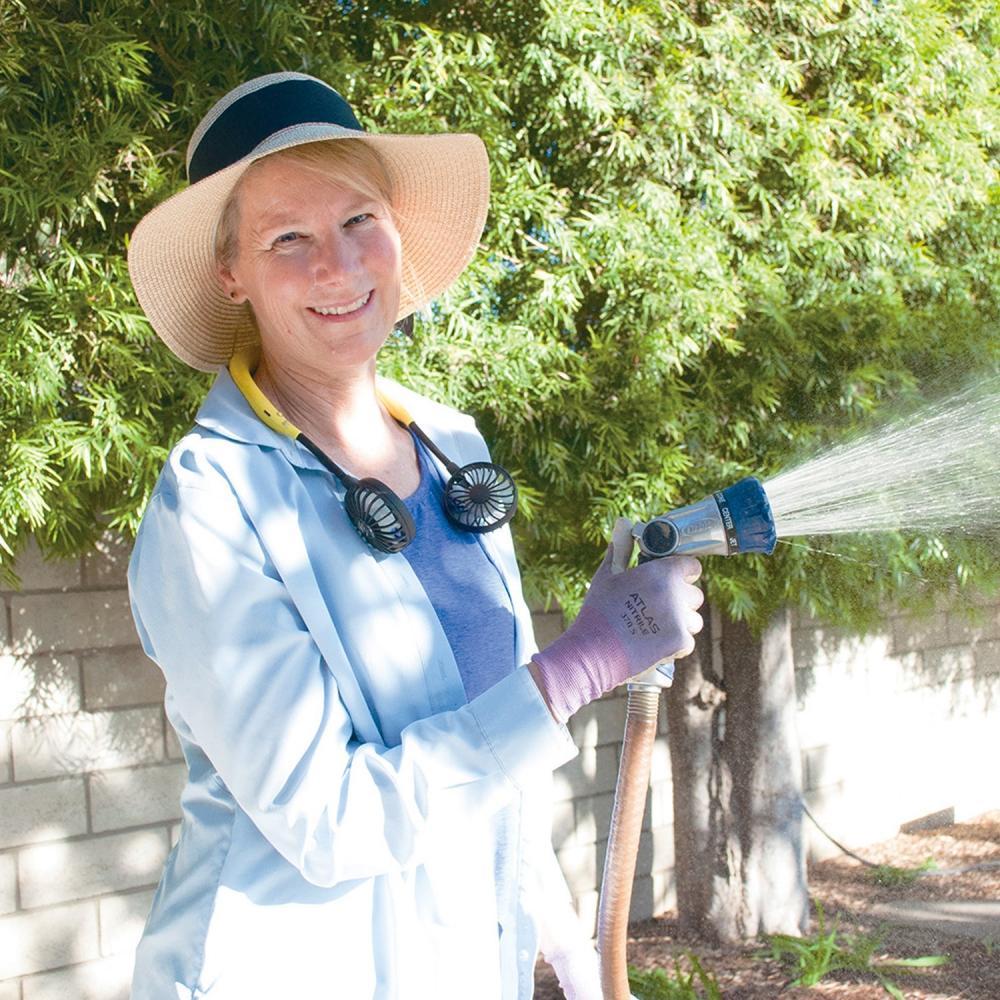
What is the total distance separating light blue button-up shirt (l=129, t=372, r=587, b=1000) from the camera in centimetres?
143

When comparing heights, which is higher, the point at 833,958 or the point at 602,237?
the point at 602,237

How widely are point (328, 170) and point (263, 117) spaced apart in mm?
107

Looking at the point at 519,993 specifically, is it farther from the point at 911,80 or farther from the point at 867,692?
the point at 867,692

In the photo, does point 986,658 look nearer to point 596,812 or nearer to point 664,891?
point 664,891

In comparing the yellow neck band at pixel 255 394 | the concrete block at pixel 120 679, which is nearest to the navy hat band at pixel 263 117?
the yellow neck band at pixel 255 394

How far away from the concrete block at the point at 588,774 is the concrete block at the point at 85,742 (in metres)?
1.78

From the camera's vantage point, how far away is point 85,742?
387 cm

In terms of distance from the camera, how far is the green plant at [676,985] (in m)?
4.45

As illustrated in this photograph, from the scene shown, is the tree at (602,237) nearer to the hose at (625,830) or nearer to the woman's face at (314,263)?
the woman's face at (314,263)

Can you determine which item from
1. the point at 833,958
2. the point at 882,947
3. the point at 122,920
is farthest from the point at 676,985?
the point at 122,920

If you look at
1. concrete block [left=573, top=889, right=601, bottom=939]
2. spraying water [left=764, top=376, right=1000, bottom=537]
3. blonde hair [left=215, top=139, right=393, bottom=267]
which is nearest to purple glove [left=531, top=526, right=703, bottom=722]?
blonde hair [left=215, top=139, right=393, bottom=267]

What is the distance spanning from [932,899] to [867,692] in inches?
48.6

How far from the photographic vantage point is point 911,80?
4.48 meters

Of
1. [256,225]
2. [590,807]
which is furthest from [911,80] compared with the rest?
[256,225]
